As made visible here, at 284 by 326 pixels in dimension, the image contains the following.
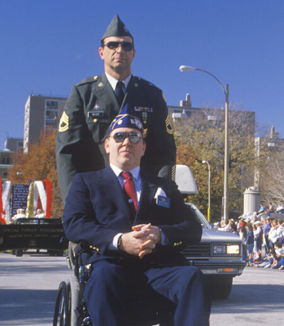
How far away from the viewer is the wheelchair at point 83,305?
345 centimetres

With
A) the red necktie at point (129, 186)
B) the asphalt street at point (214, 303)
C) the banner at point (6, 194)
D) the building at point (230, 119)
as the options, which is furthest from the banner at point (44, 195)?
the building at point (230, 119)

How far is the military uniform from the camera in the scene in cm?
431

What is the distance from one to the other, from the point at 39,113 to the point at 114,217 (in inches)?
4509

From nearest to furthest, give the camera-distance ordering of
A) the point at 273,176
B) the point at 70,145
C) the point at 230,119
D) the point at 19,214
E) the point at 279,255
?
1. the point at 70,145
2. the point at 279,255
3. the point at 19,214
4. the point at 273,176
5. the point at 230,119

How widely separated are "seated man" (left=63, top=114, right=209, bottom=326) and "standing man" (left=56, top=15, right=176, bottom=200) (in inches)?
14.4

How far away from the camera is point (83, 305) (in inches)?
146

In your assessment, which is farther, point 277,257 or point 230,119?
point 230,119

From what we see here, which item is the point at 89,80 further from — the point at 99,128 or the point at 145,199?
the point at 145,199

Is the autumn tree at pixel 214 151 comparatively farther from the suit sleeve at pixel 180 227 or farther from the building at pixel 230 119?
the suit sleeve at pixel 180 227

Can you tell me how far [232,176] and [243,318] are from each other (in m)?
44.7

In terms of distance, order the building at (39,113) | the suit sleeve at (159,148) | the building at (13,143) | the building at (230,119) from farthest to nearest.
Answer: the building at (13,143), the building at (39,113), the building at (230,119), the suit sleeve at (159,148)

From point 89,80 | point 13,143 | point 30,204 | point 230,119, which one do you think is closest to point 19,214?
point 30,204

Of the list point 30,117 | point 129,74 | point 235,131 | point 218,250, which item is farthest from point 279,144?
point 30,117

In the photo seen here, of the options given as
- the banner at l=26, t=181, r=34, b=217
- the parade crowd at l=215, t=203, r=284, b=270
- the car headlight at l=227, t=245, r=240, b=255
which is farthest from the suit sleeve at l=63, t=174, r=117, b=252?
the banner at l=26, t=181, r=34, b=217
